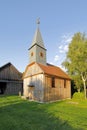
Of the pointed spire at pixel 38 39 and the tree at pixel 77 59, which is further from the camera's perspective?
the tree at pixel 77 59

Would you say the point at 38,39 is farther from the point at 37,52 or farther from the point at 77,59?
the point at 77,59

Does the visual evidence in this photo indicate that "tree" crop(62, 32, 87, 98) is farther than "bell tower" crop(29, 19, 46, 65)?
Yes

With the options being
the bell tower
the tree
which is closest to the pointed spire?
the bell tower

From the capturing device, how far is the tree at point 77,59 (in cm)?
3738

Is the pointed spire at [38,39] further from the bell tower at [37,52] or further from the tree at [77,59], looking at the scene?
the tree at [77,59]

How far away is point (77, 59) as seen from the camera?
37469 mm

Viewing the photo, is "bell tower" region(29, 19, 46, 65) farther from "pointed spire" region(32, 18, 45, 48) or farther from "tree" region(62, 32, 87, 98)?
"tree" region(62, 32, 87, 98)

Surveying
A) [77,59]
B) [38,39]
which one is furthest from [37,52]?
[77,59]

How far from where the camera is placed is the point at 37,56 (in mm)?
32094

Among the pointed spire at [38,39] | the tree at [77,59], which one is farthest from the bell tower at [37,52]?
the tree at [77,59]

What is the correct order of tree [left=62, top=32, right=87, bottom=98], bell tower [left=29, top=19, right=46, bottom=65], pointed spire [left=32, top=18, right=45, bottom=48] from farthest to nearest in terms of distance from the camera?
1. tree [left=62, top=32, right=87, bottom=98]
2. pointed spire [left=32, top=18, right=45, bottom=48]
3. bell tower [left=29, top=19, right=46, bottom=65]

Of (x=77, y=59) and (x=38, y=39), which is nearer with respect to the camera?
(x=38, y=39)

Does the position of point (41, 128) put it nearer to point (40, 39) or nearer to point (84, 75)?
point (40, 39)

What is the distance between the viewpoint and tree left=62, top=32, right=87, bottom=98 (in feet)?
123
